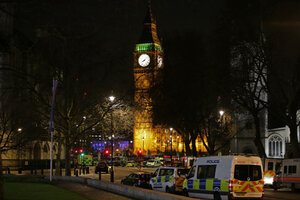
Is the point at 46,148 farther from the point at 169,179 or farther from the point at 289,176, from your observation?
the point at 169,179

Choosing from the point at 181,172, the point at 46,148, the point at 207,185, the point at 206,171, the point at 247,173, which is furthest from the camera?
the point at 46,148

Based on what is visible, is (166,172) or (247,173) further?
(166,172)

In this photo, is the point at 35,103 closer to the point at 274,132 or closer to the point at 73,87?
the point at 73,87

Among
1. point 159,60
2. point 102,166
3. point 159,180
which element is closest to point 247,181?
point 159,180

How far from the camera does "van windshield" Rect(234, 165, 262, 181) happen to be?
19.8 m

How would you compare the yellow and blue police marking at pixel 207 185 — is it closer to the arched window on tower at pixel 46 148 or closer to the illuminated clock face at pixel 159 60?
the illuminated clock face at pixel 159 60

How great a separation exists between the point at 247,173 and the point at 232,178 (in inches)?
32.6

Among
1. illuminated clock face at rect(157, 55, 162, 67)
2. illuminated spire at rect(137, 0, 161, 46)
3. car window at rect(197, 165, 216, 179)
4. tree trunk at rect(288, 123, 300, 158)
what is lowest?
car window at rect(197, 165, 216, 179)

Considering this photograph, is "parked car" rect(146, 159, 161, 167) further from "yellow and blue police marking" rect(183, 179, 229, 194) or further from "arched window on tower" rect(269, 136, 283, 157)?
"yellow and blue police marking" rect(183, 179, 229, 194)

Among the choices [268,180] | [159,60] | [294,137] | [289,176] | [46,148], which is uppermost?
[159,60]

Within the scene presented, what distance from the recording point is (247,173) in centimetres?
1998

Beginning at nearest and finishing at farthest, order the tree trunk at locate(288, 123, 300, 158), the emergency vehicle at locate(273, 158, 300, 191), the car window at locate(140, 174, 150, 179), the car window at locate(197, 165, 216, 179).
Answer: the car window at locate(197, 165, 216, 179), the car window at locate(140, 174, 150, 179), the emergency vehicle at locate(273, 158, 300, 191), the tree trunk at locate(288, 123, 300, 158)

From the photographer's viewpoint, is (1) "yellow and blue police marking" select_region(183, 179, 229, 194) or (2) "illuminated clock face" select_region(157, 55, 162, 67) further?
(2) "illuminated clock face" select_region(157, 55, 162, 67)

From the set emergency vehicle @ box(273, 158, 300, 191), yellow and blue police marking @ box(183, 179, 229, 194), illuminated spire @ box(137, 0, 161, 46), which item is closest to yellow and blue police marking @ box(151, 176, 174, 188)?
yellow and blue police marking @ box(183, 179, 229, 194)
